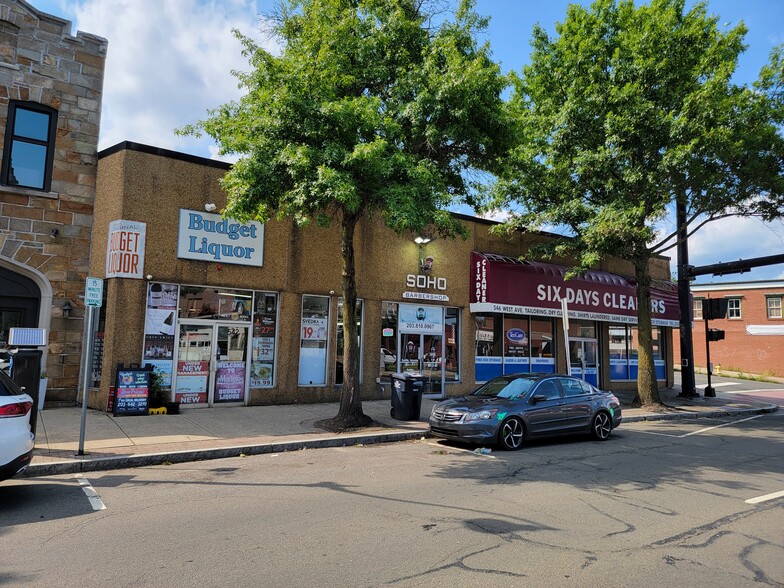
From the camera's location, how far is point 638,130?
Answer: 1517 centimetres

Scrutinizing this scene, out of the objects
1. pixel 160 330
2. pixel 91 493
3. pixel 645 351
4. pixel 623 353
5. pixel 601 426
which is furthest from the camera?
pixel 623 353

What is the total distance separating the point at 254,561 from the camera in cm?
438

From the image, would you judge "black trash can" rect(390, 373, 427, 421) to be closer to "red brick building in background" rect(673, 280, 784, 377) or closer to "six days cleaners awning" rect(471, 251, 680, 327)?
"six days cleaners awning" rect(471, 251, 680, 327)

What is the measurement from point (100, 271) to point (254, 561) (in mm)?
10412

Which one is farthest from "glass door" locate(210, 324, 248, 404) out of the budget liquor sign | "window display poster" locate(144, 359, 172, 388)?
the budget liquor sign

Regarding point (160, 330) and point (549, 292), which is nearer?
point (160, 330)

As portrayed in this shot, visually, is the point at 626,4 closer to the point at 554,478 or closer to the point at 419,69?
the point at 419,69

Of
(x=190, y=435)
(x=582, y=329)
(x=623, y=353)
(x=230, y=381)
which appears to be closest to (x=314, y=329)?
(x=230, y=381)

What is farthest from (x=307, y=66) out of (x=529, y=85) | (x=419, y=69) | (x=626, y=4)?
(x=626, y=4)

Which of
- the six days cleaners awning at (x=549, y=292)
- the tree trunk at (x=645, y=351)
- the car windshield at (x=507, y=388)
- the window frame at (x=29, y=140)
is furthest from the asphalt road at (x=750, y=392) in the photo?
the window frame at (x=29, y=140)

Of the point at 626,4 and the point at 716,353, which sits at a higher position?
the point at 626,4

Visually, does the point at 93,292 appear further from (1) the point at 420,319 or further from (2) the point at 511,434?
(1) the point at 420,319

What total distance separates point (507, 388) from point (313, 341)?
6.19 m

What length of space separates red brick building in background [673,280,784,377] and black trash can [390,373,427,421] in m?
31.8
